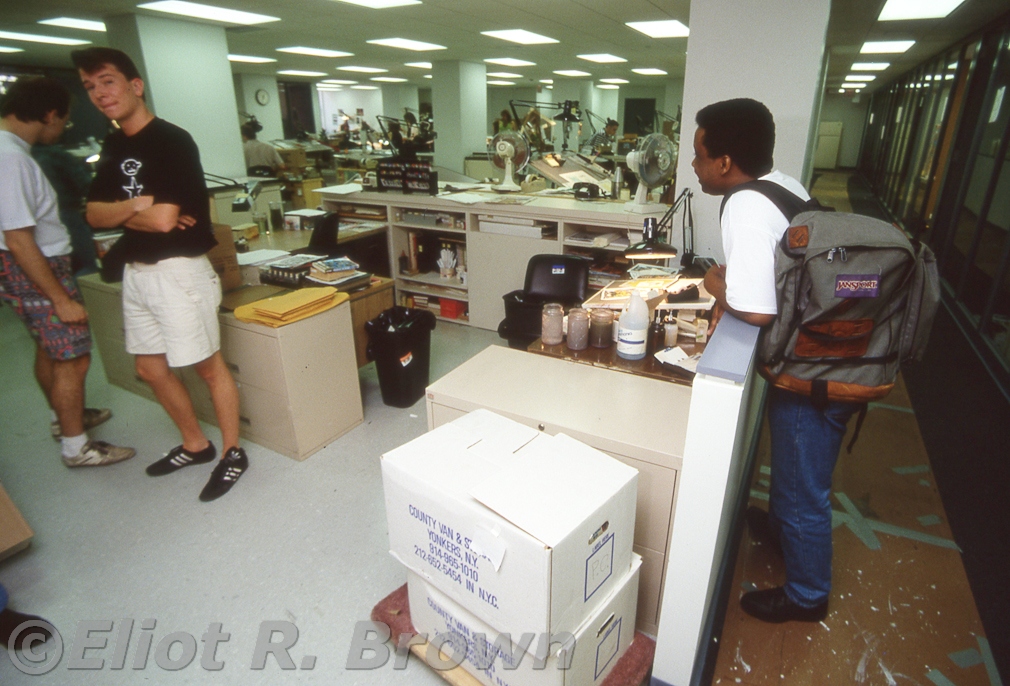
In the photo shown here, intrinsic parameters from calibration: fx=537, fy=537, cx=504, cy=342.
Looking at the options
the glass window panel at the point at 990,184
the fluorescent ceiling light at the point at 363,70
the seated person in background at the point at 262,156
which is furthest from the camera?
the fluorescent ceiling light at the point at 363,70

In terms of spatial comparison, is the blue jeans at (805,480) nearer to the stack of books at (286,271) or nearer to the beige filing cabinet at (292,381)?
the beige filing cabinet at (292,381)

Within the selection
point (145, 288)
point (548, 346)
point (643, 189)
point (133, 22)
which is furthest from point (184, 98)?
point (548, 346)

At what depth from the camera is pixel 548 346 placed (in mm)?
1971

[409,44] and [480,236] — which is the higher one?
[409,44]

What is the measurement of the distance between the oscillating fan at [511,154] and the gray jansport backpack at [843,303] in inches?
120

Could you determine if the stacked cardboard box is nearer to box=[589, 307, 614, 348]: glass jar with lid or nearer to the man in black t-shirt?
box=[589, 307, 614, 348]: glass jar with lid

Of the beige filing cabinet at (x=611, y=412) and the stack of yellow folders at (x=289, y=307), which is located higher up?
the stack of yellow folders at (x=289, y=307)

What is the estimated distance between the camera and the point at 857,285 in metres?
1.14

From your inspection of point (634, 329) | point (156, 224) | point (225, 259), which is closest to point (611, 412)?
point (634, 329)

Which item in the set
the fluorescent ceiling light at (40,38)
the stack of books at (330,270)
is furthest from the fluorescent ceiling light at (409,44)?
the stack of books at (330,270)

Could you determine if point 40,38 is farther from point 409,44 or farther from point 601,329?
point 601,329

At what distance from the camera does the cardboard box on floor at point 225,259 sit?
8.57 feet

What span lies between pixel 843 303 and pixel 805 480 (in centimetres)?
54

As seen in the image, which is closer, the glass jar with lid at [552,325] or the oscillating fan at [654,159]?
the glass jar with lid at [552,325]
